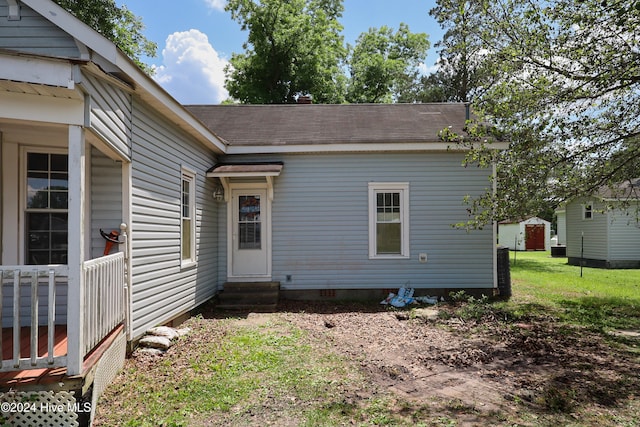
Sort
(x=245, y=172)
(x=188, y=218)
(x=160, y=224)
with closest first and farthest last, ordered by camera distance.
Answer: (x=160, y=224)
(x=188, y=218)
(x=245, y=172)

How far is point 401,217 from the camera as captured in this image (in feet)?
27.1

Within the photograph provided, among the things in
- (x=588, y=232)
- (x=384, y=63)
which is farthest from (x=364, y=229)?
(x=384, y=63)

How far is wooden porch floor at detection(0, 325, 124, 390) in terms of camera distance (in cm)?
290

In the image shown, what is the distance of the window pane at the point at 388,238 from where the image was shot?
8.30 metres

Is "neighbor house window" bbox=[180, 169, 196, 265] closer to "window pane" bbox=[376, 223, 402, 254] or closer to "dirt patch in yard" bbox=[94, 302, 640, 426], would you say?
"dirt patch in yard" bbox=[94, 302, 640, 426]

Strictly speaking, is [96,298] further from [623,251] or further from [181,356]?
[623,251]

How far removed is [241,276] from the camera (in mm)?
8203

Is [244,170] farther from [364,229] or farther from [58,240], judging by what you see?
[58,240]

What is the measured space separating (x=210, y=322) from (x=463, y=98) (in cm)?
2033

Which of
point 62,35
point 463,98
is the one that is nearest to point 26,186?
point 62,35

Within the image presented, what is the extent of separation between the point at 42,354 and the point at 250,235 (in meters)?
5.08

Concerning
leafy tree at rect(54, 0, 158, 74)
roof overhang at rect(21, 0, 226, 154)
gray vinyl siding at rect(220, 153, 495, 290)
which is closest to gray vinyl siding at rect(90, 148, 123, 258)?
roof overhang at rect(21, 0, 226, 154)

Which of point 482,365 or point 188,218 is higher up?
point 188,218

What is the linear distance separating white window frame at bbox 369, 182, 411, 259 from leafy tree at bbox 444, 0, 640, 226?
185cm
